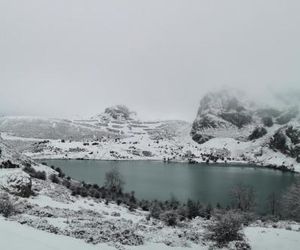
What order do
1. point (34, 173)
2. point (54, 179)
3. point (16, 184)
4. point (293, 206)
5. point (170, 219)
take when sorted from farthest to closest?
point (293, 206) < point (54, 179) < point (34, 173) < point (16, 184) < point (170, 219)

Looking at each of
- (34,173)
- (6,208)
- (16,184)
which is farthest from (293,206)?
(6,208)

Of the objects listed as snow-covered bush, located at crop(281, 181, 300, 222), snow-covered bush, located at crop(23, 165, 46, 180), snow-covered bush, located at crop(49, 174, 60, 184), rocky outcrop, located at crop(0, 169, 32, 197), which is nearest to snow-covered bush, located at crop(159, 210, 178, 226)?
rocky outcrop, located at crop(0, 169, 32, 197)

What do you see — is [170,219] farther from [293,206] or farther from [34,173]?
[293,206]

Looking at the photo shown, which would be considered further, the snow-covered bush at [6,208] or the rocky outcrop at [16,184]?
the rocky outcrop at [16,184]

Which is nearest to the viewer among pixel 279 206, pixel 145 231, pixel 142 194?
pixel 145 231

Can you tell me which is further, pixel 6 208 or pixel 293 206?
pixel 293 206

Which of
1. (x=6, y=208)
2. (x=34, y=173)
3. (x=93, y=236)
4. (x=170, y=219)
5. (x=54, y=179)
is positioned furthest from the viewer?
(x=54, y=179)

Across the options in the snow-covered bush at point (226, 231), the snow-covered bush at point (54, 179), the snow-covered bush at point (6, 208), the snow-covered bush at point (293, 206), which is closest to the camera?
the snow-covered bush at point (6, 208)

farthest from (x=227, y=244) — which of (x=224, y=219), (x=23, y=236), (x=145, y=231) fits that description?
(x=23, y=236)

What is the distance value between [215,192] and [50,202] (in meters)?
86.3

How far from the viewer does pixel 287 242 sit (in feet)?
90.2

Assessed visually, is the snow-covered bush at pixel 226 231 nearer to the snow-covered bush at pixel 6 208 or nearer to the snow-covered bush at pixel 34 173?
the snow-covered bush at pixel 6 208

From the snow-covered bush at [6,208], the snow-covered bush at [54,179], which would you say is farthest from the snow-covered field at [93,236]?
the snow-covered bush at [54,179]

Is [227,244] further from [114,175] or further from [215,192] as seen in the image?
[215,192]
